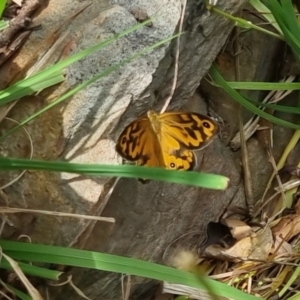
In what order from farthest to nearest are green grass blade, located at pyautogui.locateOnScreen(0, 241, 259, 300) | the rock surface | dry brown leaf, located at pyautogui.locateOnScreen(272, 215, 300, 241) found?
1. dry brown leaf, located at pyautogui.locateOnScreen(272, 215, 300, 241)
2. the rock surface
3. green grass blade, located at pyautogui.locateOnScreen(0, 241, 259, 300)

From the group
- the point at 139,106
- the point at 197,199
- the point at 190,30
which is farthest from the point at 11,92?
the point at 197,199

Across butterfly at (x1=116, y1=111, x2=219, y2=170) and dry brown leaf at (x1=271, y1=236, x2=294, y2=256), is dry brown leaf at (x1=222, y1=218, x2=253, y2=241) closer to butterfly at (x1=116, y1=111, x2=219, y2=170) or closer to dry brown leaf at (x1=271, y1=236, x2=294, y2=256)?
dry brown leaf at (x1=271, y1=236, x2=294, y2=256)

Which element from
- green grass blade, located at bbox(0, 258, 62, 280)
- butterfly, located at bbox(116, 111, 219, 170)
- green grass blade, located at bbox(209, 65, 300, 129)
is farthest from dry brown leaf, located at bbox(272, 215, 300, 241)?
green grass blade, located at bbox(0, 258, 62, 280)

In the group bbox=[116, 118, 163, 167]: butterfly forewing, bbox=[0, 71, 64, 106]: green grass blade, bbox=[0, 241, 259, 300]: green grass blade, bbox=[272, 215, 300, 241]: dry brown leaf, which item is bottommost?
bbox=[272, 215, 300, 241]: dry brown leaf

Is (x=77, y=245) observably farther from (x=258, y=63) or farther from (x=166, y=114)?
(x=258, y=63)

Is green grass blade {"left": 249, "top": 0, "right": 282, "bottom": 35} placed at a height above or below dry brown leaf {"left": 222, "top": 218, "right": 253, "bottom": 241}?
above
